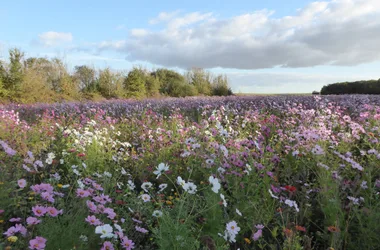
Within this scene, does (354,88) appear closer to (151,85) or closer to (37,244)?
(151,85)

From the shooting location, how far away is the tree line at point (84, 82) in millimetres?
20891

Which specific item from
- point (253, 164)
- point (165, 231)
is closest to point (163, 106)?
point (253, 164)

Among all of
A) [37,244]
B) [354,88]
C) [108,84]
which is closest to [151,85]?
[108,84]

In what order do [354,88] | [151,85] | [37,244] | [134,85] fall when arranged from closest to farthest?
[37,244]
[354,88]
[134,85]
[151,85]

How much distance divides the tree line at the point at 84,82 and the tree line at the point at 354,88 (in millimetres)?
9802

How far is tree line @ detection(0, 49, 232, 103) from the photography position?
822 inches

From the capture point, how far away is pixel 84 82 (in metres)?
29.1

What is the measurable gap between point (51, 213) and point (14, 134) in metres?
4.70

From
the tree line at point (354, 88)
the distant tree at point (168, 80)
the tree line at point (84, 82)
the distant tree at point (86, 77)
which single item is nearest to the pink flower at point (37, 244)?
the tree line at point (84, 82)

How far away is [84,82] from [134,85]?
166 inches

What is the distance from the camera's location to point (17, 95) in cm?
2097

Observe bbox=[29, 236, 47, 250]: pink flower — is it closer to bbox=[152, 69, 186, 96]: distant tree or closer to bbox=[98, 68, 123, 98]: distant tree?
bbox=[98, 68, 123, 98]: distant tree

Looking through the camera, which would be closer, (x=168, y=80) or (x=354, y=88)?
(x=354, y=88)

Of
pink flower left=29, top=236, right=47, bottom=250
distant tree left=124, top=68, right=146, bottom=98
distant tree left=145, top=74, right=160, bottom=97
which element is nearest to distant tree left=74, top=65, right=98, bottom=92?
distant tree left=124, top=68, right=146, bottom=98
